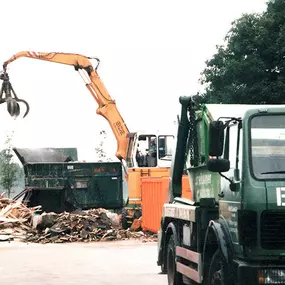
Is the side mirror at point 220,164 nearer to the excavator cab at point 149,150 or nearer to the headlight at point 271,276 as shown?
the headlight at point 271,276

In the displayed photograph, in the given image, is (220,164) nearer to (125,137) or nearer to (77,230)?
(77,230)

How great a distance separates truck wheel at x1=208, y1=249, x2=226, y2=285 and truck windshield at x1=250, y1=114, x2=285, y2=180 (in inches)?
42.0

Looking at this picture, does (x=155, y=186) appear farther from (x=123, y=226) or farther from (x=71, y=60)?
(x=71, y=60)

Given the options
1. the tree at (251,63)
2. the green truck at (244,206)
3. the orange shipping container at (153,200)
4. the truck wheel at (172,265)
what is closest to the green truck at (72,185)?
the orange shipping container at (153,200)

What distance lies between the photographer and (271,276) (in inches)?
341

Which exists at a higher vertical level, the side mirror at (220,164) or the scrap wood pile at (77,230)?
the side mirror at (220,164)

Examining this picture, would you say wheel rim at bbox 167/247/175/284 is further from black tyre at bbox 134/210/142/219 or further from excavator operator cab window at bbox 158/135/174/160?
black tyre at bbox 134/210/142/219

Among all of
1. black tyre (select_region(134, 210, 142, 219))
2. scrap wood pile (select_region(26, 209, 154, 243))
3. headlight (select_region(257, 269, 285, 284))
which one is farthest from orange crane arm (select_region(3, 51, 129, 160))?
headlight (select_region(257, 269, 285, 284))

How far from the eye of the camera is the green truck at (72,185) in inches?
1256

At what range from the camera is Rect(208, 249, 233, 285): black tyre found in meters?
9.15

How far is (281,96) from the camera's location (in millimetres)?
38188

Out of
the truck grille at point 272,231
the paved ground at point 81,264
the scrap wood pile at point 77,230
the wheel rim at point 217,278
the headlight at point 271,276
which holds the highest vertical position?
the truck grille at point 272,231

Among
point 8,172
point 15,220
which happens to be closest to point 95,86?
point 15,220

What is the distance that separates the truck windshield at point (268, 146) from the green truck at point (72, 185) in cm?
2295
